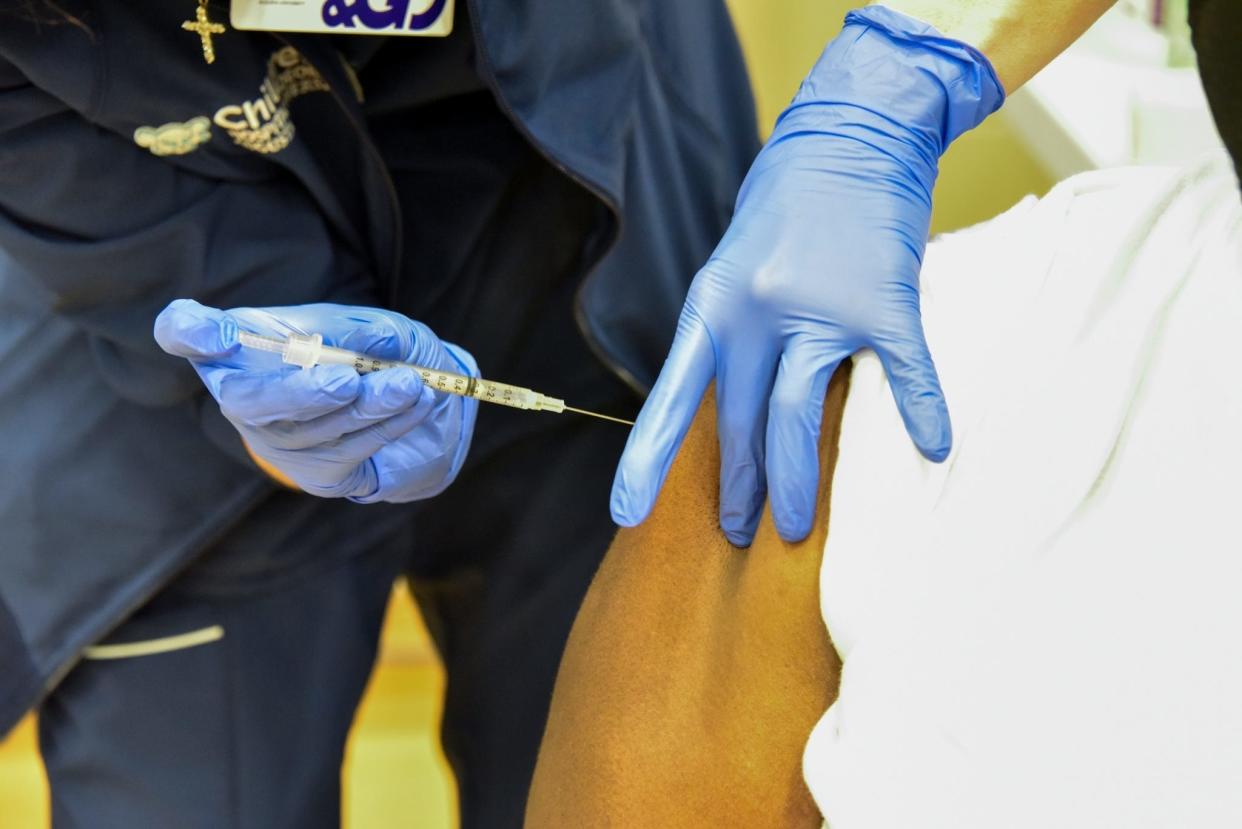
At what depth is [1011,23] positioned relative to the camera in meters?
0.76

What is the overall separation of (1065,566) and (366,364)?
470mm

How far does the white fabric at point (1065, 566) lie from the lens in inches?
20.4

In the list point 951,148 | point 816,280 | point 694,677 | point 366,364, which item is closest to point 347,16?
point 366,364

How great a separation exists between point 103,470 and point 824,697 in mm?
660

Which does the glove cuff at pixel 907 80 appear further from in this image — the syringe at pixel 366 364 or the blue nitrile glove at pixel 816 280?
the syringe at pixel 366 364

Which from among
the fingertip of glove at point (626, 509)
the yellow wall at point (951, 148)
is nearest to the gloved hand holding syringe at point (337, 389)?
the fingertip of glove at point (626, 509)

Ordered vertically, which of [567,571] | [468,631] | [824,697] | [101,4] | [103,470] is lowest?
[468,631]

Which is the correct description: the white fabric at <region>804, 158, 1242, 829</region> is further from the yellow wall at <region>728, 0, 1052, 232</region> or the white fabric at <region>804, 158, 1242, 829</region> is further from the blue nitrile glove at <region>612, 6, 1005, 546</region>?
the yellow wall at <region>728, 0, 1052, 232</region>

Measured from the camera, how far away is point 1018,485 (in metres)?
0.59

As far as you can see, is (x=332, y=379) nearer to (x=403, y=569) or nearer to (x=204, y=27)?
(x=204, y=27)

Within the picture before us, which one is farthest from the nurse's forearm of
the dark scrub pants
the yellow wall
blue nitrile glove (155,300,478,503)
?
the yellow wall

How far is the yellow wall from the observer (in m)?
1.62

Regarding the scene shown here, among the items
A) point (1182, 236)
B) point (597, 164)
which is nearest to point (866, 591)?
point (1182, 236)

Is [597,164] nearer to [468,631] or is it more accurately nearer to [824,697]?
[824,697]
